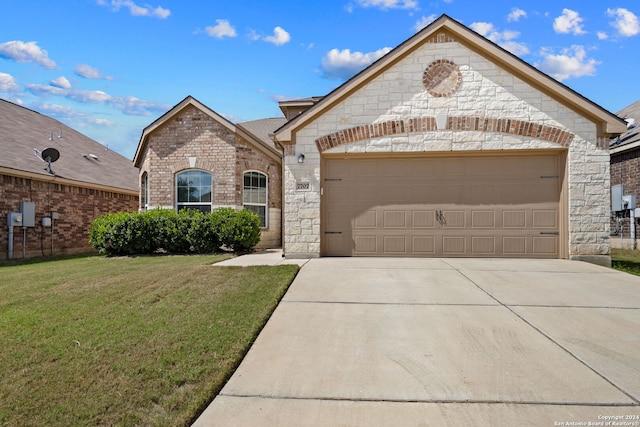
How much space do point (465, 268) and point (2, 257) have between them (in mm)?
13437

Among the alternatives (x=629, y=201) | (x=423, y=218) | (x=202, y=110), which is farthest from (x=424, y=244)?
(x=629, y=201)

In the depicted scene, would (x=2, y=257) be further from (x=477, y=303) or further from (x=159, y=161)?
(x=477, y=303)

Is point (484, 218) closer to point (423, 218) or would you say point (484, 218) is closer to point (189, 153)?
point (423, 218)

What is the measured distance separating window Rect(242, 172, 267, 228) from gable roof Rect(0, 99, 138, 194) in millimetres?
6220

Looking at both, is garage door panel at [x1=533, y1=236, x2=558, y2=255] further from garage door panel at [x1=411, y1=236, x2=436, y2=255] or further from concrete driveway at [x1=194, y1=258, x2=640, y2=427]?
concrete driveway at [x1=194, y1=258, x2=640, y2=427]

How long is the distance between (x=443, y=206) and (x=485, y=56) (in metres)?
3.67

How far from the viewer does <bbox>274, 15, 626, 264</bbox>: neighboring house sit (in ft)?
29.9

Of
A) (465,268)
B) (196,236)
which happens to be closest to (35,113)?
(196,236)

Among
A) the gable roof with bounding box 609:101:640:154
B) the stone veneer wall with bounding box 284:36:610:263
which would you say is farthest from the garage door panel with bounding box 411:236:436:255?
the gable roof with bounding box 609:101:640:154

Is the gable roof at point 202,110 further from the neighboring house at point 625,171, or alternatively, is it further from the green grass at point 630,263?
the neighboring house at point 625,171

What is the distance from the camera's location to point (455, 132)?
30.7ft

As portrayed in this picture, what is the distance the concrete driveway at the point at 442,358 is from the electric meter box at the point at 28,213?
10926 mm

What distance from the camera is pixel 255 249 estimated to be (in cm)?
1323

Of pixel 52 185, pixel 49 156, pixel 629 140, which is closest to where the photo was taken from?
pixel 52 185
